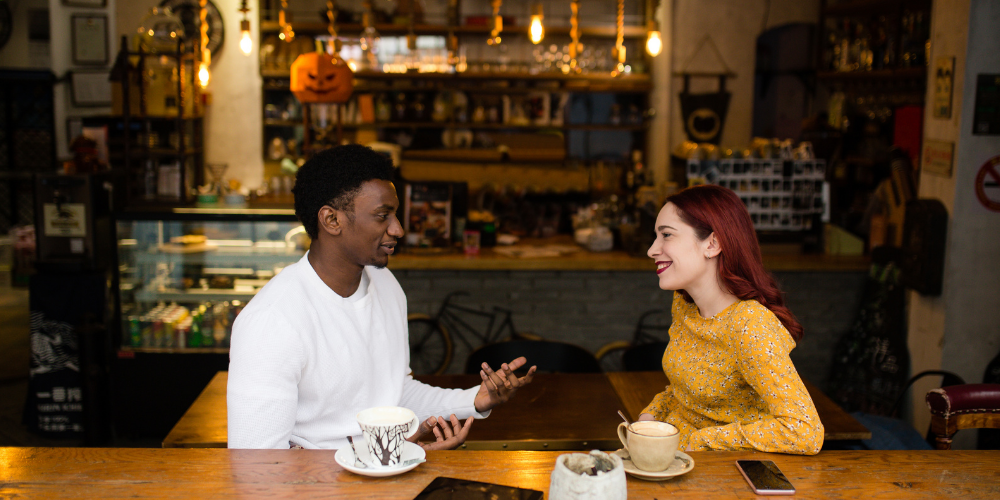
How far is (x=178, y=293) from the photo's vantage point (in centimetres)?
441

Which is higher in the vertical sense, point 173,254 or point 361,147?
point 361,147

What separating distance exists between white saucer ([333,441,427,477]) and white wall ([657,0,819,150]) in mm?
6128

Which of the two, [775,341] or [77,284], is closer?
[775,341]

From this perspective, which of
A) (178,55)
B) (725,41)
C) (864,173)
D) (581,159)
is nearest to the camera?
(178,55)

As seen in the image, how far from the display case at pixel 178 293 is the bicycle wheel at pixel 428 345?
88 centimetres

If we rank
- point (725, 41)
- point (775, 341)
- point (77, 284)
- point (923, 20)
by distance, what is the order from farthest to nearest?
point (725, 41), point (923, 20), point (77, 284), point (775, 341)

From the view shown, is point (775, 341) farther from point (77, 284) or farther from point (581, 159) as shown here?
point (581, 159)

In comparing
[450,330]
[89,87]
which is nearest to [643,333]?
[450,330]

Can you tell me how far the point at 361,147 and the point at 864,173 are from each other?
5.27 m

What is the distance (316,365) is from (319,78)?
3207 millimetres

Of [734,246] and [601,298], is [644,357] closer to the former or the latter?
[601,298]

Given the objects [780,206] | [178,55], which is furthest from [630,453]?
[178,55]

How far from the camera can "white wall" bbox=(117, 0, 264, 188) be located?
7473 mm

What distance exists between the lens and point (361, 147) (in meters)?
2.09
